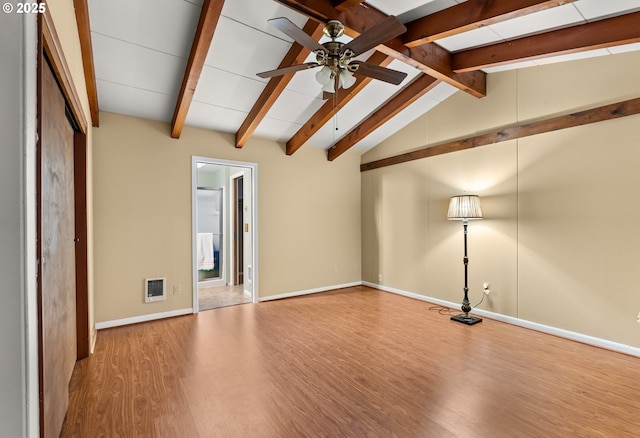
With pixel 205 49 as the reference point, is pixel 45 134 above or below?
below

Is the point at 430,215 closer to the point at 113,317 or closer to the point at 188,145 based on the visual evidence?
Answer: the point at 188,145

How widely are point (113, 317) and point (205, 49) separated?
3.14 meters

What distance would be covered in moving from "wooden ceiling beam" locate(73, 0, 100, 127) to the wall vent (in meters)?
1.97

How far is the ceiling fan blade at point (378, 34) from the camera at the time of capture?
6.55 ft

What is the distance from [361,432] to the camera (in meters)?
1.88

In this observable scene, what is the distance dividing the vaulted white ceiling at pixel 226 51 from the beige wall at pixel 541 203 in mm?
335

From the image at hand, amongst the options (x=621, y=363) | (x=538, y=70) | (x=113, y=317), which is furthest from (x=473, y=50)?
(x=113, y=317)

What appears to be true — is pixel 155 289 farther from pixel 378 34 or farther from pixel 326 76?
pixel 378 34

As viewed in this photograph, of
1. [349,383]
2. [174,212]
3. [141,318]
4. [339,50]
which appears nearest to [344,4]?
[339,50]

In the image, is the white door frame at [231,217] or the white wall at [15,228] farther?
the white door frame at [231,217]

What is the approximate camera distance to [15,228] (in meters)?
1.01

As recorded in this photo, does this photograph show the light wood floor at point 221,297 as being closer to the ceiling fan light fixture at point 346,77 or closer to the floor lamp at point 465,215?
the floor lamp at point 465,215

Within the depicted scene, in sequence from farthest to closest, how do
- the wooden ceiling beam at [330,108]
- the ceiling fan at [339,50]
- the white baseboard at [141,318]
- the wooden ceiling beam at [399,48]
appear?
the white baseboard at [141,318] → the wooden ceiling beam at [330,108] → the wooden ceiling beam at [399,48] → the ceiling fan at [339,50]

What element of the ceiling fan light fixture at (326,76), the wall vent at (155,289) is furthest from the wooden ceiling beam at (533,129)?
the wall vent at (155,289)
